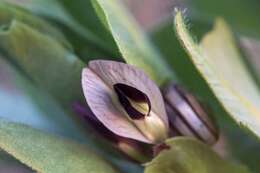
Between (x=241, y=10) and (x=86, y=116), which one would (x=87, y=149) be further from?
(x=241, y=10)

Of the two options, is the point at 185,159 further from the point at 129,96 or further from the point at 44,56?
the point at 44,56

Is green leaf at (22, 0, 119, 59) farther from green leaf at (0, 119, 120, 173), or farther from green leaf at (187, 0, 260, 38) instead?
green leaf at (187, 0, 260, 38)

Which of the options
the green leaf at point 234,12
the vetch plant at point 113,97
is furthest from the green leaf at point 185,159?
the green leaf at point 234,12

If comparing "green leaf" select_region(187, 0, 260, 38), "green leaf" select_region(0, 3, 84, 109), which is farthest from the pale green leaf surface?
"green leaf" select_region(187, 0, 260, 38)

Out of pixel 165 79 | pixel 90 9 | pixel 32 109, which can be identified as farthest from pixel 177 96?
pixel 32 109

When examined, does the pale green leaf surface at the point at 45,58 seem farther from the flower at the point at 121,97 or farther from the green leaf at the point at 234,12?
the green leaf at the point at 234,12

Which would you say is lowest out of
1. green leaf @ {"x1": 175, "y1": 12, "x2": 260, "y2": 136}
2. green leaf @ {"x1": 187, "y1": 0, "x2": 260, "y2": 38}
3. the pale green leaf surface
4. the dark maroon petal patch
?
green leaf @ {"x1": 187, "y1": 0, "x2": 260, "y2": 38}
